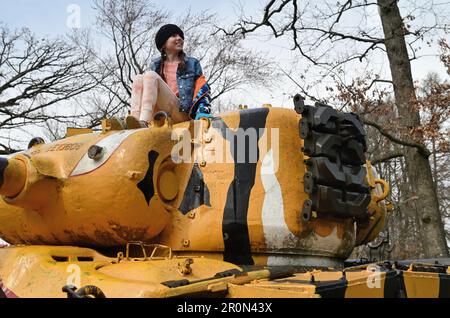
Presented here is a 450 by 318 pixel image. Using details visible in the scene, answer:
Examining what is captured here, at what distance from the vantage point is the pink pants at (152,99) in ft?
17.9

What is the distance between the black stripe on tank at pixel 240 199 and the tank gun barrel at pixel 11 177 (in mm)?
1631

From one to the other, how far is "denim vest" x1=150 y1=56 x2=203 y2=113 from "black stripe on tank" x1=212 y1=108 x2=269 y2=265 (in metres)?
0.97

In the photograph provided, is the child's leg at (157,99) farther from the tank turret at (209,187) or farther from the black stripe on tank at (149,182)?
the black stripe on tank at (149,182)

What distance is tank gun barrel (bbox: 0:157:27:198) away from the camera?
4484 mm

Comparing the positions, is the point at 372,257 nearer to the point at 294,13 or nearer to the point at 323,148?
the point at 323,148

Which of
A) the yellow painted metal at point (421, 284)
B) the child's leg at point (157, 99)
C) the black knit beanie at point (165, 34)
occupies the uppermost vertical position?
the black knit beanie at point (165, 34)

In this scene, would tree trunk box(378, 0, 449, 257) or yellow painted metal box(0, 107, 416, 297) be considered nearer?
yellow painted metal box(0, 107, 416, 297)

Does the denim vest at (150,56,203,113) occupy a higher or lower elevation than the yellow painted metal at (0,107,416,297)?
higher

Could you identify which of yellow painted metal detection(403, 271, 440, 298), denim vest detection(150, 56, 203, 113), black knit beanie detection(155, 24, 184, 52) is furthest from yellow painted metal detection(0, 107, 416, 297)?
black knit beanie detection(155, 24, 184, 52)

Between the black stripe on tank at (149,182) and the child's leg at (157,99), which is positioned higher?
the child's leg at (157,99)

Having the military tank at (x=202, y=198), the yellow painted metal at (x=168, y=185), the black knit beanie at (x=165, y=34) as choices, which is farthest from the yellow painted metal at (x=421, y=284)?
the black knit beanie at (x=165, y=34)

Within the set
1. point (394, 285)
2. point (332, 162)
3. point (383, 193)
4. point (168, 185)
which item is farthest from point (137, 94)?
point (394, 285)

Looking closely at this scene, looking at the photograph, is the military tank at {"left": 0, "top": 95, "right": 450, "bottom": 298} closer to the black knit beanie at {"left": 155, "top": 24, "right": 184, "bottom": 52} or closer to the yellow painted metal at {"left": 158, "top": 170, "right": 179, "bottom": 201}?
the yellow painted metal at {"left": 158, "top": 170, "right": 179, "bottom": 201}
